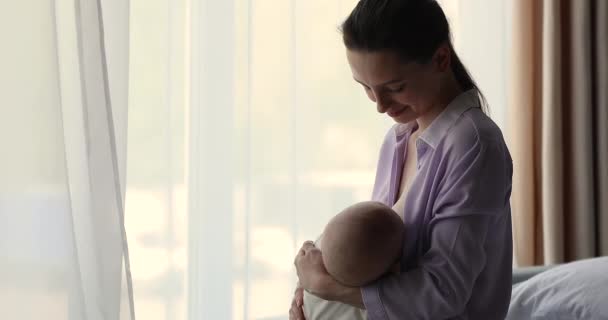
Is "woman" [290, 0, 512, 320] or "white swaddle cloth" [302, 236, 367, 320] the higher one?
"woman" [290, 0, 512, 320]

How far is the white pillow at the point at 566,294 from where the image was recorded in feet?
6.76

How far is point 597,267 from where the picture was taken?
85.9 inches

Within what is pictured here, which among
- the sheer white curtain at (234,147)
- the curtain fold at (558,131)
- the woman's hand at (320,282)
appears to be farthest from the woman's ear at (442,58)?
the curtain fold at (558,131)

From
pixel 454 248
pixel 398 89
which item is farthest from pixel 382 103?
pixel 454 248

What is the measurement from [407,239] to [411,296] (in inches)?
5.0

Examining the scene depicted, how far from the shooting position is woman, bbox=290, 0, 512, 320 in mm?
1281

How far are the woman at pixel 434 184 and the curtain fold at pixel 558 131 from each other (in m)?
1.67

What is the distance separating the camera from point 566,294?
214 cm

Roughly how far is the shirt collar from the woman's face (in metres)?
0.04

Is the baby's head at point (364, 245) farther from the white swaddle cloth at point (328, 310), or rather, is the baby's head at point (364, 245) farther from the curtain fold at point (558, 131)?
the curtain fold at point (558, 131)

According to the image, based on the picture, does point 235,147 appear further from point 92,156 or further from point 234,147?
point 92,156

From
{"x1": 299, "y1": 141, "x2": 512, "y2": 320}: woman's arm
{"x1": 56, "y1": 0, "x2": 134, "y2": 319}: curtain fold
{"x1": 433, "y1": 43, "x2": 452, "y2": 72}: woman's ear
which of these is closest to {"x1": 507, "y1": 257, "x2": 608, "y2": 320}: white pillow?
{"x1": 299, "y1": 141, "x2": 512, "y2": 320}: woman's arm

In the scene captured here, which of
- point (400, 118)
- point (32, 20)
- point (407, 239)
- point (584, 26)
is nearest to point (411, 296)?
point (407, 239)

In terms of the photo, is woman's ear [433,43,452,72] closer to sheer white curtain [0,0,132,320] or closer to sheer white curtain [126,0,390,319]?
sheer white curtain [0,0,132,320]
